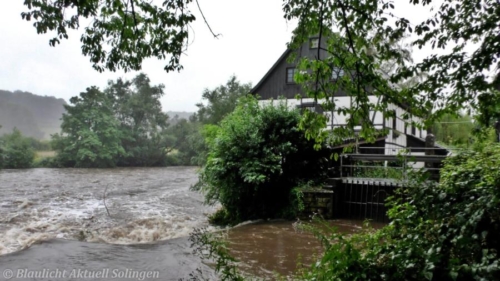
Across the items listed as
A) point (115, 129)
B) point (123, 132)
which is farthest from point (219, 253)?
point (123, 132)

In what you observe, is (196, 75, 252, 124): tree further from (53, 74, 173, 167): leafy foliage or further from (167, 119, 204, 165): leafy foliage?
(53, 74, 173, 167): leafy foliage

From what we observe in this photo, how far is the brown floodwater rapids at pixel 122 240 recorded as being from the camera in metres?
6.71

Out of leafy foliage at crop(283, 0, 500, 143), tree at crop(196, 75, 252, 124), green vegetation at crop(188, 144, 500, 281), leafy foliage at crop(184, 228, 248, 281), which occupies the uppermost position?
tree at crop(196, 75, 252, 124)

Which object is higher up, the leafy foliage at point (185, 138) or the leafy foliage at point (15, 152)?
the leafy foliage at point (185, 138)

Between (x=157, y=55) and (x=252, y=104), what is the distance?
→ 741cm

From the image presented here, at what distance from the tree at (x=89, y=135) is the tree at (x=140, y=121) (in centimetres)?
193

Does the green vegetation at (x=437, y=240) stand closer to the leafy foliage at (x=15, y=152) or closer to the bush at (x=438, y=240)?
the bush at (x=438, y=240)

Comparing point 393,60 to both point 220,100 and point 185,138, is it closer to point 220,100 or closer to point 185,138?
point 220,100

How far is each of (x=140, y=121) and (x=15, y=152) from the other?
15077 mm

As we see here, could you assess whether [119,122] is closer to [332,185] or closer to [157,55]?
[332,185]

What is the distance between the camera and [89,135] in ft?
127

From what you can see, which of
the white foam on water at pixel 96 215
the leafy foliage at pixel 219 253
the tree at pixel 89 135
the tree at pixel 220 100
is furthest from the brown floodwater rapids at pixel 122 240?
the tree at pixel 220 100

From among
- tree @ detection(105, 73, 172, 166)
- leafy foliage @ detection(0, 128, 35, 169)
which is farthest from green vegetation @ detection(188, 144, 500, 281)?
tree @ detection(105, 73, 172, 166)

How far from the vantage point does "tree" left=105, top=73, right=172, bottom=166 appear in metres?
42.9
